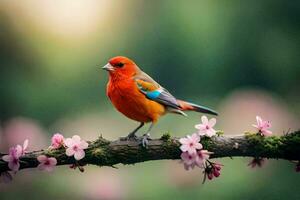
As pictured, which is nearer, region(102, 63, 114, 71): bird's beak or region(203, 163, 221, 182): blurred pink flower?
region(203, 163, 221, 182): blurred pink flower

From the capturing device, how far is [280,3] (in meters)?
3.96

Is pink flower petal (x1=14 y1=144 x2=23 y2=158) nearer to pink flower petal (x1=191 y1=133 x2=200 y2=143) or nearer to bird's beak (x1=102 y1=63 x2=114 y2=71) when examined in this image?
bird's beak (x1=102 y1=63 x2=114 y2=71)

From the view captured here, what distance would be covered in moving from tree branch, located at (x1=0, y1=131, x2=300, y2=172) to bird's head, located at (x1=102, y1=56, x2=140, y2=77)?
10.1 inches

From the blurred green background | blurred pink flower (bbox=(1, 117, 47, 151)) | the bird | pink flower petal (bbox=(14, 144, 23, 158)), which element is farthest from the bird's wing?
blurred pink flower (bbox=(1, 117, 47, 151))

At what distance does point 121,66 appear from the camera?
1854 mm

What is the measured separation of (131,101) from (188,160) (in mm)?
314

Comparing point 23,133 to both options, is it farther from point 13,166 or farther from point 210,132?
point 210,132

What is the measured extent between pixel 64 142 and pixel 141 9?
2.86 metres

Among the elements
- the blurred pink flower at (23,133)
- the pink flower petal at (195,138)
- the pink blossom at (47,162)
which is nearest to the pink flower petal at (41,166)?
the pink blossom at (47,162)

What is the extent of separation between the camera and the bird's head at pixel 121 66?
1.83m

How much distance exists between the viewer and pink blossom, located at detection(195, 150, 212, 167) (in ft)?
5.37

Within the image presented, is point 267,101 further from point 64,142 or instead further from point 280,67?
point 64,142

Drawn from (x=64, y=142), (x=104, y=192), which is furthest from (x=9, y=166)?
(x=104, y=192)

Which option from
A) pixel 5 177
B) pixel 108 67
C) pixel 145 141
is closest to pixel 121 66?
pixel 108 67
